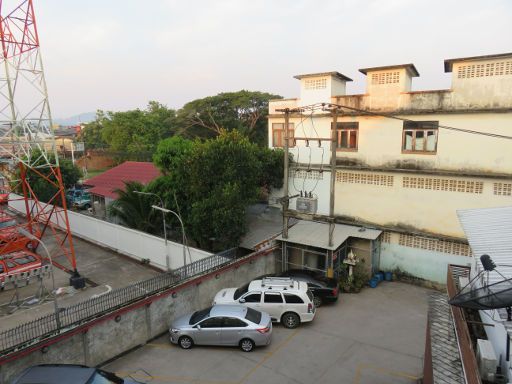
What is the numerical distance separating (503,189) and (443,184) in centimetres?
247

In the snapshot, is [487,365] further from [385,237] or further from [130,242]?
[130,242]

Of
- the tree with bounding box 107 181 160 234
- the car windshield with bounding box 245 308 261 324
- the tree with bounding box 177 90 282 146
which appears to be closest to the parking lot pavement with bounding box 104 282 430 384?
the car windshield with bounding box 245 308 261 324

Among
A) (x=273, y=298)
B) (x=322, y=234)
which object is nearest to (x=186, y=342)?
(x=273, y=298)

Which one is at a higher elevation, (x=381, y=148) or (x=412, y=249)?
(x=381, y=148)

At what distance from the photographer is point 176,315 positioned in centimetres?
1497

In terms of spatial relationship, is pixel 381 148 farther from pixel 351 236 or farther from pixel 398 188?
pixel 351 236

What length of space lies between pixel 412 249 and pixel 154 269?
1462 centimetres

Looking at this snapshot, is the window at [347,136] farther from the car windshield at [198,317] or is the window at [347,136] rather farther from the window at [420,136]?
the car windshield at [198,317]

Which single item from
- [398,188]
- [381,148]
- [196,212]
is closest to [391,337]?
[398,188]

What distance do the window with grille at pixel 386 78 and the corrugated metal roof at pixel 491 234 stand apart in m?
10.4

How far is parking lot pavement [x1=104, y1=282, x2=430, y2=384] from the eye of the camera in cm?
1183

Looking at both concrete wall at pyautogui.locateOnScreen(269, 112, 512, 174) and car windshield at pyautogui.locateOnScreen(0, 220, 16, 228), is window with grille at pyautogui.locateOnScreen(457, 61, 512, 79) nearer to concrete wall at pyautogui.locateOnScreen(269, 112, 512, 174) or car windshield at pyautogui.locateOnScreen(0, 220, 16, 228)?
concrete wall at pyautogui.locateOnScreen(269, 112, 512, 174)

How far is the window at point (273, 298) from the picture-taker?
1484 cm

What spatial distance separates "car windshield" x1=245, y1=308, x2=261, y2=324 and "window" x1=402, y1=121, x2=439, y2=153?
11641mm
